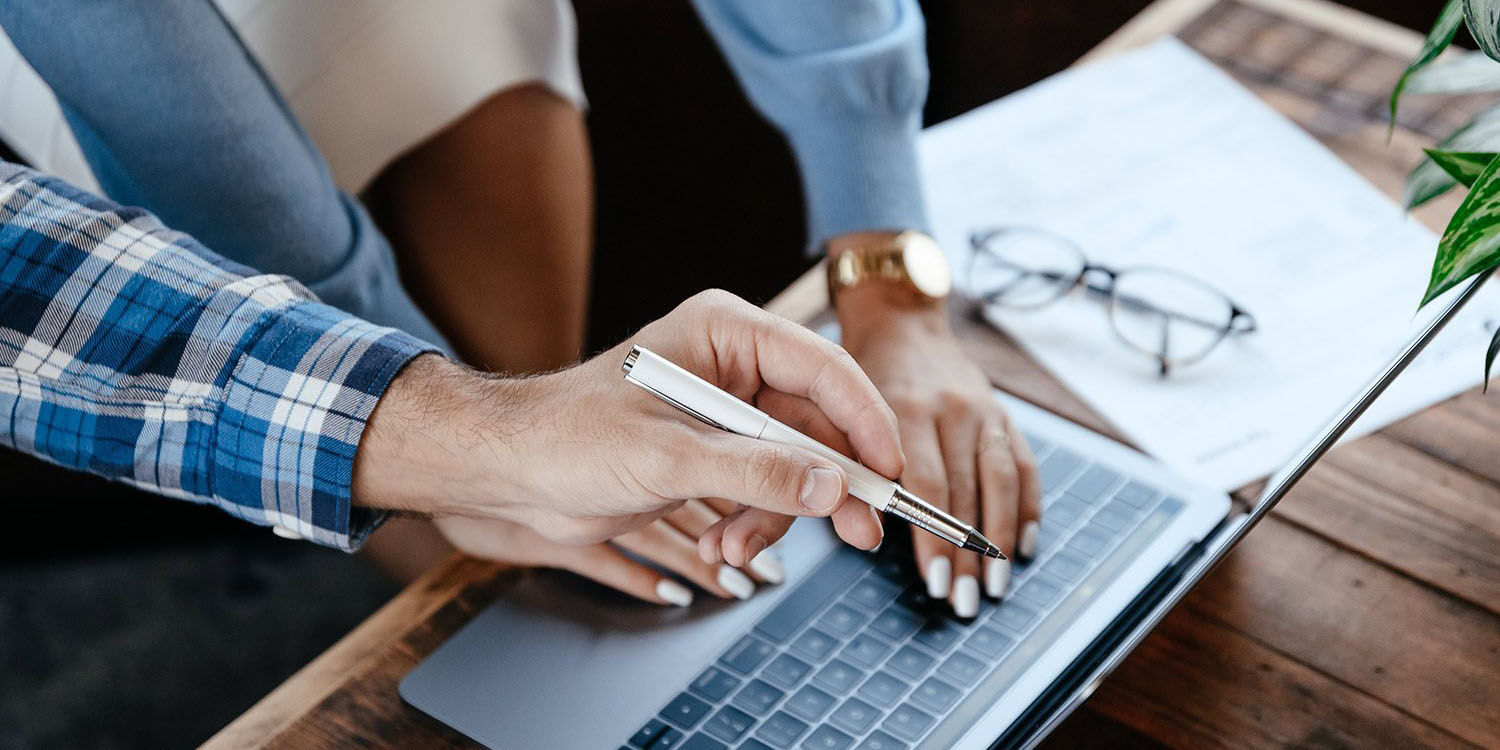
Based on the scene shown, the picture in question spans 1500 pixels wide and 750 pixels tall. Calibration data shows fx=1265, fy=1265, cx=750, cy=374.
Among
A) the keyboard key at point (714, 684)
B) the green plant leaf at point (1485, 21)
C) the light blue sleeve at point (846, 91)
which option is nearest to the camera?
the green plant leaf at point (1485, 21)

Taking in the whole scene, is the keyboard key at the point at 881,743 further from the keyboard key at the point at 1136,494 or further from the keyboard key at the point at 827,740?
the keyboard key at the point at 1136,494

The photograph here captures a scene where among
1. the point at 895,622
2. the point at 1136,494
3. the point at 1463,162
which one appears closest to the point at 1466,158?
the point at 1463,162

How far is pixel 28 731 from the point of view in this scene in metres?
1.33

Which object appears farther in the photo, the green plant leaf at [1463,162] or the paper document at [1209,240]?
the paper document at [1209,240]

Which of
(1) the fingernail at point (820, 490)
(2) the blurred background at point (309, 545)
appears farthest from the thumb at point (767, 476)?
(2) the blurred background at point (309, 545)

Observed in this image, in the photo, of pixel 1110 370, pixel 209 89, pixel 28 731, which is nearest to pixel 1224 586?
pixel 1110 370

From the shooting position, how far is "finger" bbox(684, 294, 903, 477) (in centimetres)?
55

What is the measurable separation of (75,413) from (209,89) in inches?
8.8

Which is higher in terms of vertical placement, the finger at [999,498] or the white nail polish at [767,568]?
the white nail polish at [767,568]

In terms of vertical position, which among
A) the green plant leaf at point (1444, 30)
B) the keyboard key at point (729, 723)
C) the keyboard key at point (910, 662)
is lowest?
the keyboard key at point (910, 662)

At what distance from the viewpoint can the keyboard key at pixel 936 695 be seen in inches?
21.7

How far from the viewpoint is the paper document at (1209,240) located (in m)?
0.71

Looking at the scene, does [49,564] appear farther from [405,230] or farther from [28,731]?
[405,230]

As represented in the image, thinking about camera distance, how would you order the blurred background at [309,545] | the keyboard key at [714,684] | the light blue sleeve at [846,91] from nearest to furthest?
the keyboard key at [714,684], the light blue sleeve at [846,91], the blurred background at [309,545]
